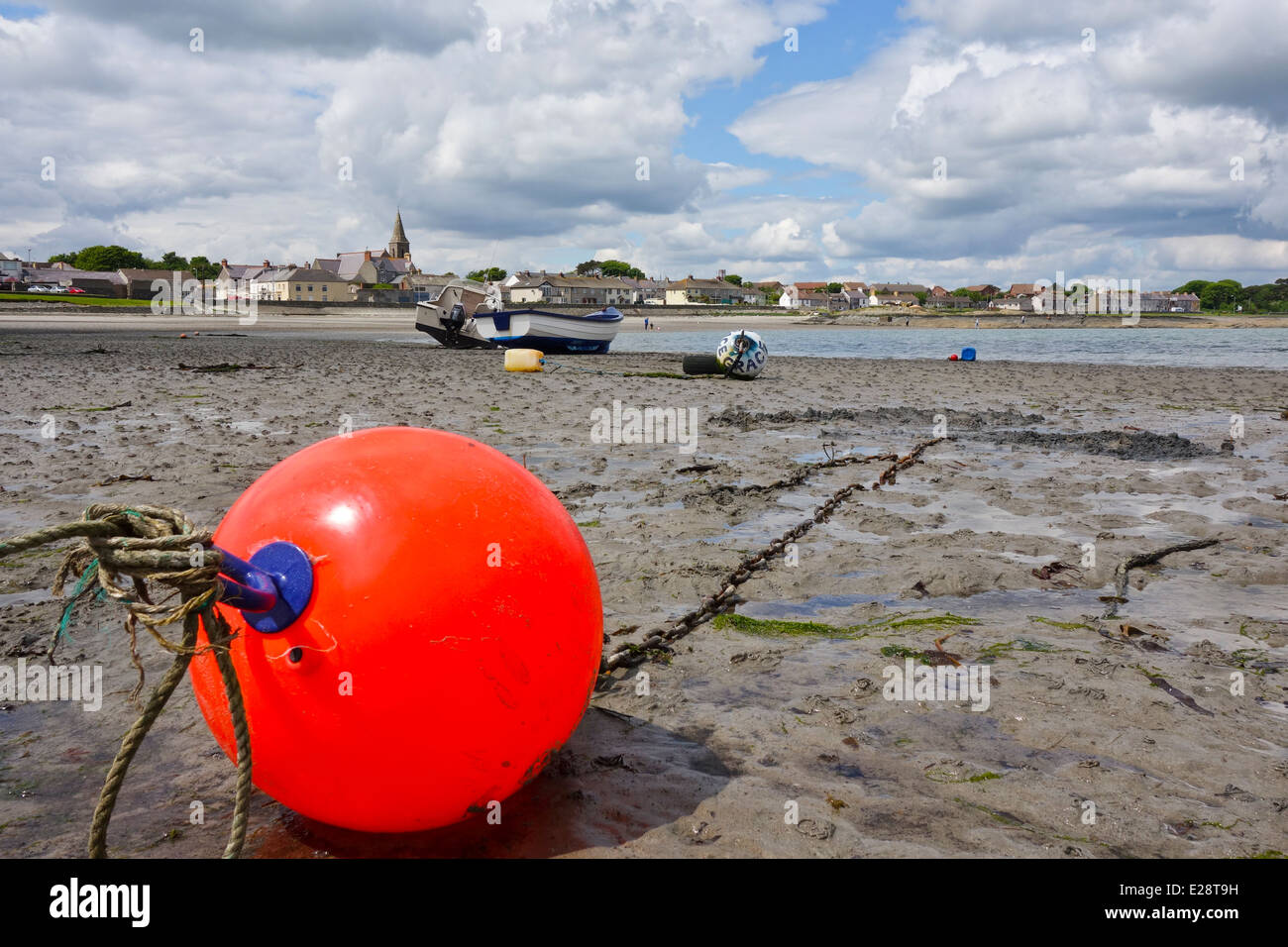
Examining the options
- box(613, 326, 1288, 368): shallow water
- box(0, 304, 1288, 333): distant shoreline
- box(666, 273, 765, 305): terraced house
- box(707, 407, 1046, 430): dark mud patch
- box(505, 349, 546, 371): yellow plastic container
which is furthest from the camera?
box(666, 273, 765, 305): terraced house

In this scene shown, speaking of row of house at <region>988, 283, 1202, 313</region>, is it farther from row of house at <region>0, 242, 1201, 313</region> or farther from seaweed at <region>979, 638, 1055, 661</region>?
seaweed at <region>979, 638, 1055, 661</region>

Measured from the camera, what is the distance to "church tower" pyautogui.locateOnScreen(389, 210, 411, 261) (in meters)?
161

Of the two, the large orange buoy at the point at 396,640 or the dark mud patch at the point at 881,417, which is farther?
the dark mud patch at the point at 881,417

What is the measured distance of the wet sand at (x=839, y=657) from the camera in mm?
2957

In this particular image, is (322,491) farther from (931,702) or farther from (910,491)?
(910,491)

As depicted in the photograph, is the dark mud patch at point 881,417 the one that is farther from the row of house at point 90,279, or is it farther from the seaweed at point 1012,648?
the row of house at point 90,279

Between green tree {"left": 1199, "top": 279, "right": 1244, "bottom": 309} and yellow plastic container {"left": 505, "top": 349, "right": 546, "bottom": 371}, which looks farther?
green tree {"left": 1199, "top": 279, "right": 1244, "bottom": 309}

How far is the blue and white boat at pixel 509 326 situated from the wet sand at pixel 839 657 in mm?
21700

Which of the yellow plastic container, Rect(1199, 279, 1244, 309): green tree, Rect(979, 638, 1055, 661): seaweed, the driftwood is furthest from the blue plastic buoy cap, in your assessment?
Result: Rect(1199, 279, 1244, 309): green tree

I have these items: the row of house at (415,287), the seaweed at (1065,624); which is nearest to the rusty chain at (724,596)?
the seaweed at (1065,624)

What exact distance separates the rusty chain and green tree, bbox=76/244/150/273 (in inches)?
6030

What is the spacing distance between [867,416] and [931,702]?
10.8m

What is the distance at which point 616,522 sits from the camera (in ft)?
23.5
